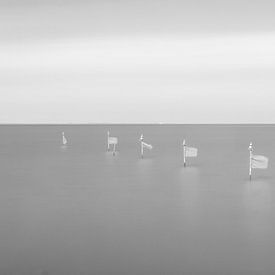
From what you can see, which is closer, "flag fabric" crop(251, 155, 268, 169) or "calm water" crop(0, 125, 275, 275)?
"calm water" crop(0, 125, 275, 275)

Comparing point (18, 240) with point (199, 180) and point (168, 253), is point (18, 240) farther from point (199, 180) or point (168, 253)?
point (199, 180)

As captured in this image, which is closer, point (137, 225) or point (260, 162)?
point (137, 225)

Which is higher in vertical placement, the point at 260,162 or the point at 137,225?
the point at 260,162

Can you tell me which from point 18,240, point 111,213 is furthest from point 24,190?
point 18,240

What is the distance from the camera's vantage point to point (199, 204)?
35062 millimetres

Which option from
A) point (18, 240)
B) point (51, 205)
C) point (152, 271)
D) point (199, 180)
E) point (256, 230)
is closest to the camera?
point (152, 271)

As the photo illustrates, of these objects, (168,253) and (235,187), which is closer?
(168,253)

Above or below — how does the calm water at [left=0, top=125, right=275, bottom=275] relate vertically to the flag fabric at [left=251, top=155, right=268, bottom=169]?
below

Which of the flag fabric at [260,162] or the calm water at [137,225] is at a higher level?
the flag fabric at [260,162]

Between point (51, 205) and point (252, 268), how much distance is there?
18425 mm

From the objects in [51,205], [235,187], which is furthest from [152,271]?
[235,187]

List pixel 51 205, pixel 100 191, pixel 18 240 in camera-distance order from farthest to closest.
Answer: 1. pixel 100 191
2. pixel 51 205
3. pixel 18 240

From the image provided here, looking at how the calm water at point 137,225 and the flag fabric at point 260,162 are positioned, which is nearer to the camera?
the calm water at point 137,225

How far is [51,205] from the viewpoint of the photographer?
33719 millimetres
